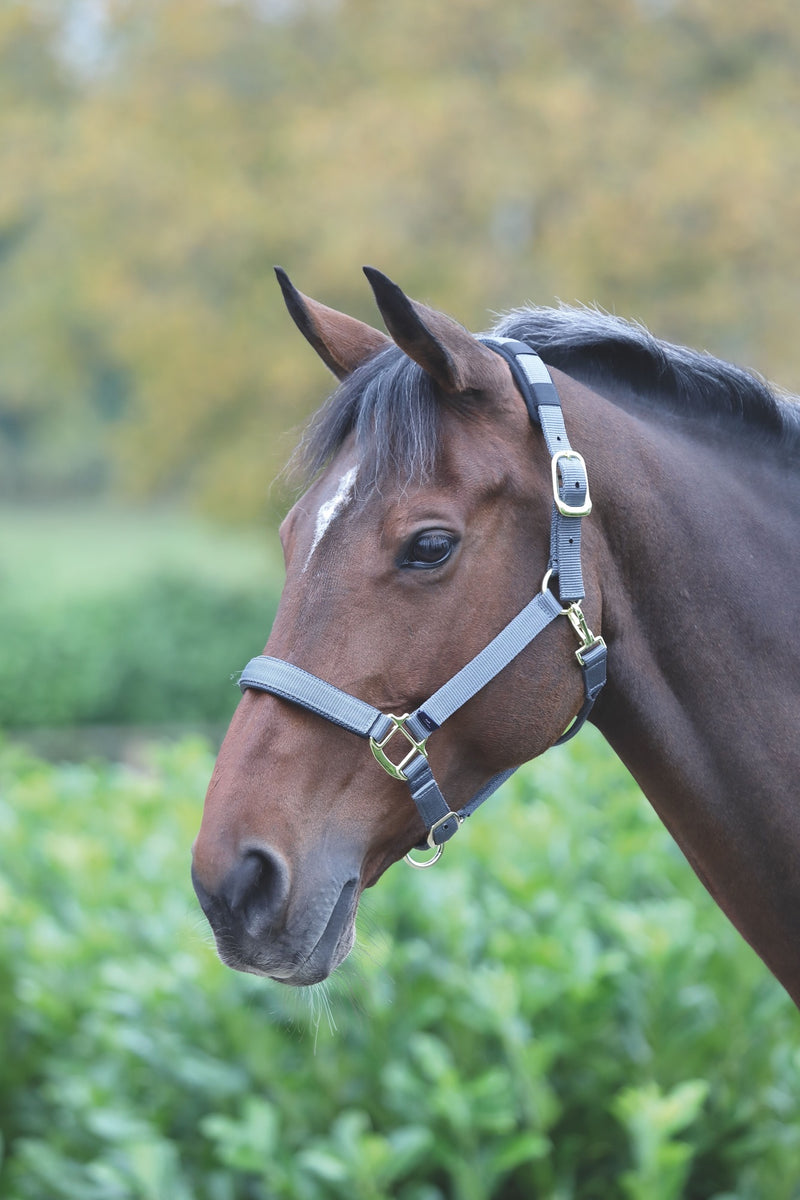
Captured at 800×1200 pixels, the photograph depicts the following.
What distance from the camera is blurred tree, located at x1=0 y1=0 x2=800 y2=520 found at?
11.4m

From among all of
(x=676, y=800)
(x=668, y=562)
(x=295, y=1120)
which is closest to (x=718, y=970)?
(x=295, y=1120)

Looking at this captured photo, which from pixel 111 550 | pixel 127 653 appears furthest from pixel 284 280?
pixel 111 550

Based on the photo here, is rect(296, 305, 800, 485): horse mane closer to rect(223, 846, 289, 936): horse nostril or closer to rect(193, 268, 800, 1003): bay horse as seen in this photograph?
rect(193, 268, 800, 1003): bay horse

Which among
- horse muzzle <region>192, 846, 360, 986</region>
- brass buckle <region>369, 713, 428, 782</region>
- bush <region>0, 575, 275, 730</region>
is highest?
bush <region>0, 575, 275, 730</region>

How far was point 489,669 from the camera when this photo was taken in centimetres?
195

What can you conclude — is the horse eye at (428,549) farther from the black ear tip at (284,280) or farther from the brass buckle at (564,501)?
the black ear tip at (284,280)

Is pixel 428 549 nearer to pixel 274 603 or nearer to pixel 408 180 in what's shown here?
pixel 408 180

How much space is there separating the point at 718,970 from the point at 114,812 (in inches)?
126

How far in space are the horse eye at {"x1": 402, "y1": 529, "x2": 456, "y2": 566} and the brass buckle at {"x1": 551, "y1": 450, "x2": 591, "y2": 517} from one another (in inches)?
8.4

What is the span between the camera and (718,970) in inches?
140

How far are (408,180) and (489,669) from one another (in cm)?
1046

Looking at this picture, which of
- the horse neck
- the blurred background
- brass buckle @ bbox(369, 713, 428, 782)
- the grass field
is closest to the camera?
brass buckle @ bbox(369, 713, 428, 782)

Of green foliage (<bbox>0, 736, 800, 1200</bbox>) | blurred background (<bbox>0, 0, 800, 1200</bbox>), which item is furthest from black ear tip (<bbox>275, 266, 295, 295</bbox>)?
green foliage (<bbox>0, 736, 800, 1200</bbox>)

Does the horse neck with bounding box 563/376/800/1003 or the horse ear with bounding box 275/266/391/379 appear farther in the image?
the horse ear with bounding box 275/266/391/379
